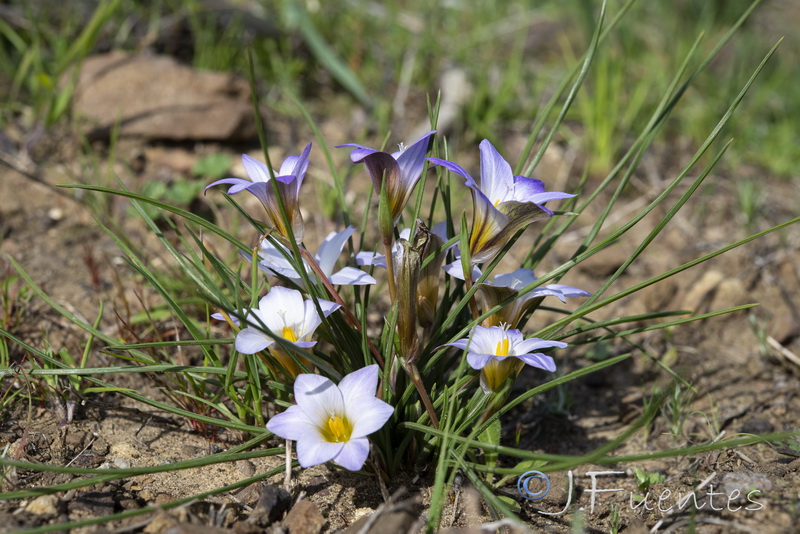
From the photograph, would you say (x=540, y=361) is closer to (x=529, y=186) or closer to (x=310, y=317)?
(x=529, y=186)

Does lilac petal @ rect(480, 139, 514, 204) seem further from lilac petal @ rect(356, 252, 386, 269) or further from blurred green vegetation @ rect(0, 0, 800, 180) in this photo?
blurred green vegetation @ rect(0, 0, 800, 180)

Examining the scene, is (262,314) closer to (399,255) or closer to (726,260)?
(399,255)

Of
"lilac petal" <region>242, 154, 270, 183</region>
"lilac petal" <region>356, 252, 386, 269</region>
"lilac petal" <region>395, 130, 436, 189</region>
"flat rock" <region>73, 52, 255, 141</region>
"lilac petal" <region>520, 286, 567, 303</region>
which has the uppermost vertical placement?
"flat rock" <region>73, 52, 255, 141</region>

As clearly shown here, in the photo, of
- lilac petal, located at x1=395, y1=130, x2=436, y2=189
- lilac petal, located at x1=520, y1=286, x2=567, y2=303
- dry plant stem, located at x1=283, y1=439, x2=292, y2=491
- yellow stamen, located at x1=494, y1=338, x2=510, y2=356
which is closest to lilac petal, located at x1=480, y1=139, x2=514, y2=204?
lilac petal, located at x1=395, y1=130, x2=436, y2=189

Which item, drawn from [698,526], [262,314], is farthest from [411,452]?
[698,526]

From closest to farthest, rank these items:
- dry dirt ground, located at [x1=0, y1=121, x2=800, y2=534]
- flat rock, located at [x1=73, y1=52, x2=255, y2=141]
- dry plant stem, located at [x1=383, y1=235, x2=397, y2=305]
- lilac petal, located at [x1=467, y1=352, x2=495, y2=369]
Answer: lilac petal, located at [x1=467, y1=352, x2=495, y2=369]
dry plant stem, located at [x1=383, y1=235, x2=397, y2=305]
dry dirt ground, located at [x1=0, y1=121, x2=800, y2=534]
flat rock, located at [x1=73, y1=52, x2=255, y2=141]

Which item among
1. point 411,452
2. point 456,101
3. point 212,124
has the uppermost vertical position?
point 456,101

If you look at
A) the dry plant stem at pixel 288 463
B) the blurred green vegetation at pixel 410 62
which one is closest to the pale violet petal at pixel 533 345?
the dry plant stem at pixel 288 463

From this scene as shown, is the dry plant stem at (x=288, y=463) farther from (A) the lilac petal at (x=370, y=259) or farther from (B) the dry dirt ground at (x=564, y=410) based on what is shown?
(A) the lilac petal at (x=370, y=259)
